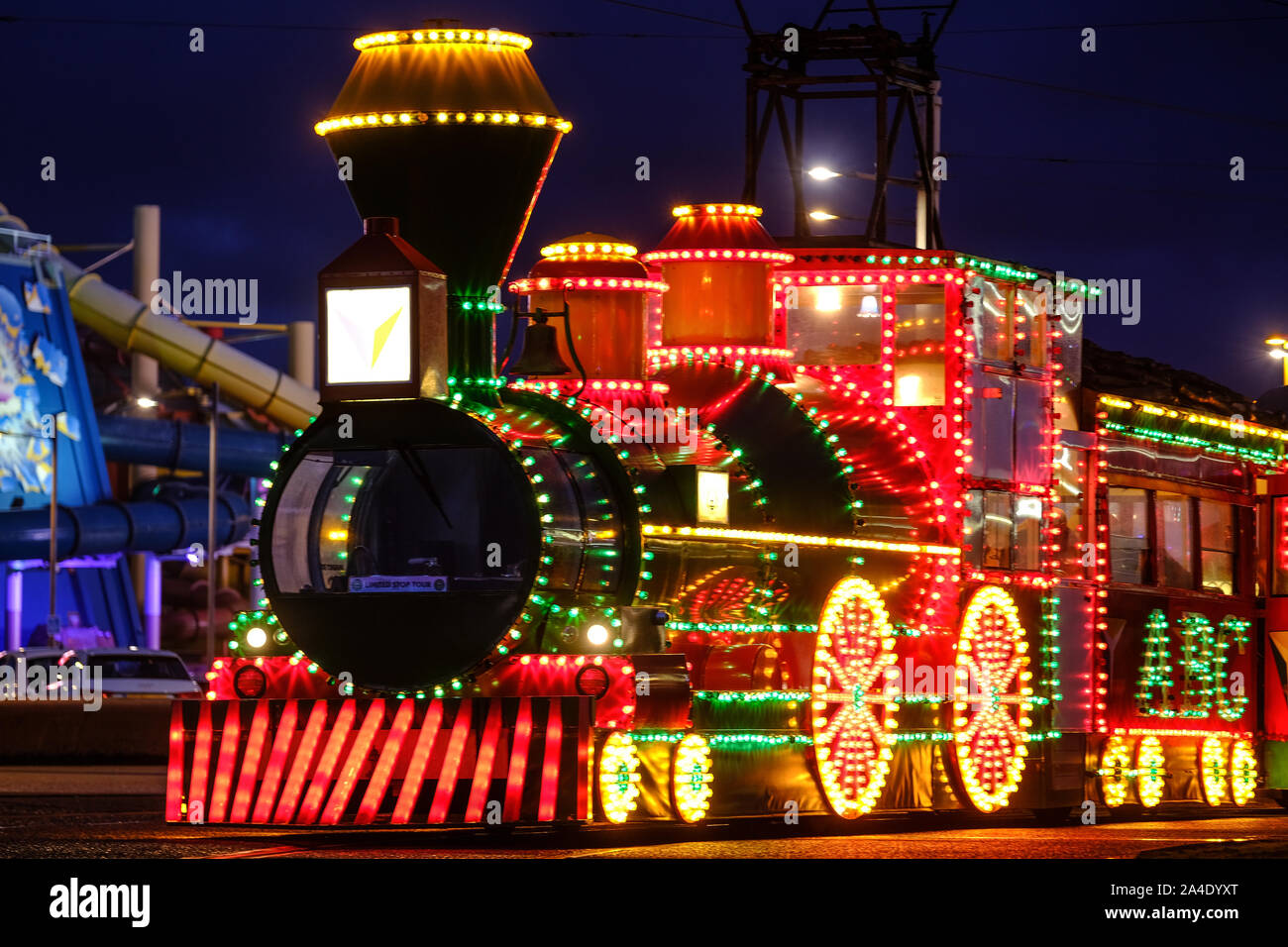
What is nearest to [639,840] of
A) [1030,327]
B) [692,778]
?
[692,778]

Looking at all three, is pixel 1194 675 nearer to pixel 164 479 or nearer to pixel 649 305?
pixel 649 305

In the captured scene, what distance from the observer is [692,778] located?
15.7 m

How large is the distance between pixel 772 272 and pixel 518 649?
15.1 ft

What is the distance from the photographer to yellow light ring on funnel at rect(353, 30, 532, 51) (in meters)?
15.5

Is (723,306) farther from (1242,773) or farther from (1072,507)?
(1242,773)

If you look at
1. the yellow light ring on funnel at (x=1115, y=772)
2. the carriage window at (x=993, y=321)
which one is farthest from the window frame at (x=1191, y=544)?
the carriage window at (x=993, y=321)

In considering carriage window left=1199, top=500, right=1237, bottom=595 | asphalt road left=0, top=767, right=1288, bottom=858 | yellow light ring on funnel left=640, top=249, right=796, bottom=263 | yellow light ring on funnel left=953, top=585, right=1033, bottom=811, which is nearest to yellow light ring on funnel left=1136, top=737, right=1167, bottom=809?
asphalt road left=0, top=767, right=1288, bottom=858

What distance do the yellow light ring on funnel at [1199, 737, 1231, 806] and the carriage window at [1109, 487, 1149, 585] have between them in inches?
75.6

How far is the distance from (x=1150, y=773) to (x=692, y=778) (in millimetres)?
7004

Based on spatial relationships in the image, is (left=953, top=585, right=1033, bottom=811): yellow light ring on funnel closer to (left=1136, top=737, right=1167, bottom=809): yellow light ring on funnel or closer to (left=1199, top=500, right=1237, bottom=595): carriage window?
(left=1136, top=737, right=1167, bottom=809): yellow light ring on funnel

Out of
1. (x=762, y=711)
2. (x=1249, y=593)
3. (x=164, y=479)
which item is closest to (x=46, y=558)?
(x=164, y=479)

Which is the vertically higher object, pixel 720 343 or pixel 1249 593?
pixel 720 343

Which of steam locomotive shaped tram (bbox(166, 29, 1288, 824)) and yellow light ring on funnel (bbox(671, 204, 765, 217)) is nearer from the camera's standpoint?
steam locomotive shaped tram (bbox(166, 29, 1288, 824))

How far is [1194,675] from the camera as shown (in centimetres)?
2209
